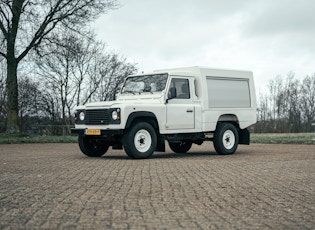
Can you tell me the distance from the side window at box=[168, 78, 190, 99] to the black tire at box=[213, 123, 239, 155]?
1558mm

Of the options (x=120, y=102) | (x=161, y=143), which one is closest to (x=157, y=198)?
(x=120, y=102)

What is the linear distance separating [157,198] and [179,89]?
7.99m

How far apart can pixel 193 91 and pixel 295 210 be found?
8994mm

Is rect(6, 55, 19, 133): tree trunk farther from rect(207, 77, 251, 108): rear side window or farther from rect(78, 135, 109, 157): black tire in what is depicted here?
Result: rect(207, 77, 251, 108): rear side window

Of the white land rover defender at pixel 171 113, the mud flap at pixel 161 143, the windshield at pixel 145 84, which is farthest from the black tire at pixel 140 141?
the windshield at pixel 145 84

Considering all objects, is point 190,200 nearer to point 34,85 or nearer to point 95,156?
point 95,156

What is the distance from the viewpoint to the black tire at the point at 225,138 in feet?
50.9

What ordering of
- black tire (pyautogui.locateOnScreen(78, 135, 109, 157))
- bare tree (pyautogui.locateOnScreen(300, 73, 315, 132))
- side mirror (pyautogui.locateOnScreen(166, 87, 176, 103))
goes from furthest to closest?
1. bare tree (pyautogui.locateOnScreen(300, 73, 315, 132))
2. black tire (pyautogui.locateOnScreen(78, 135, 109, 157))
3. side mirror (pyautogui.locateOnScreen(166, 87, 176, 103))

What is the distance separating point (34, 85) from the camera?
36375mm

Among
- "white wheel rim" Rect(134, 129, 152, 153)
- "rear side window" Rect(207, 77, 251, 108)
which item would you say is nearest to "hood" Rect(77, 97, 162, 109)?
"white wheel rim" Rect(134, 129, 152, 153)

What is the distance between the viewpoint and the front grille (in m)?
13.5

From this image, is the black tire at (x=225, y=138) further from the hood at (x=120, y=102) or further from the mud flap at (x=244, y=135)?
the hood at (x=120, y=102)

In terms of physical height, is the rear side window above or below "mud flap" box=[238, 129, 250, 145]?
above

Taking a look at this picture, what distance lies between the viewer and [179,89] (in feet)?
48.0
